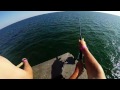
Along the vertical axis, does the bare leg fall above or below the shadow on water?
above

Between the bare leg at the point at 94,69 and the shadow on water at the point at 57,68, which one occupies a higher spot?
the bare leg at the point at 94,69

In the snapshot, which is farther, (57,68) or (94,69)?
(57,68)

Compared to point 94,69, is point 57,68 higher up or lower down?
lower down

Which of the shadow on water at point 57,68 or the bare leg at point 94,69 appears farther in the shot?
→ the shadow on water at point 57,68

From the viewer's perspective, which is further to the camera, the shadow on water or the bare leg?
the shadow on water

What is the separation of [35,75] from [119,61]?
14.4 meters

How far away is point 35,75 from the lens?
506 cm
